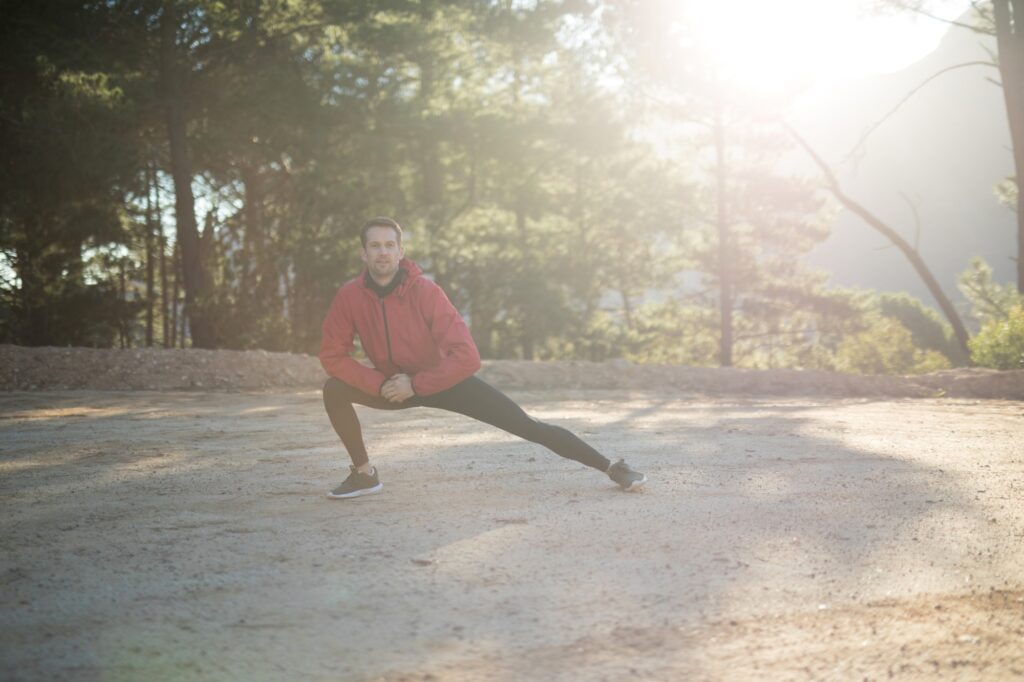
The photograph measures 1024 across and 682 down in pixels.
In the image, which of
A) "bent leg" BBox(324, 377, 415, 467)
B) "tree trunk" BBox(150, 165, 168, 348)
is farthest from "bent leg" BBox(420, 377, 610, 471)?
"tree trunk" BBox(150, 165, 168, 348)

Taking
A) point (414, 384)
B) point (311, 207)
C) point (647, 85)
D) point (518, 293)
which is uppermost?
point (647, 85)

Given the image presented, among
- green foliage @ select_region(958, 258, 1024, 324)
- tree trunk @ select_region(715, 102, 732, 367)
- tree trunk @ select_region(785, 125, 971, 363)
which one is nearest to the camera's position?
green foliage @ select_region(958, 258, 1024, 324)

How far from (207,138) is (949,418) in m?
16.7

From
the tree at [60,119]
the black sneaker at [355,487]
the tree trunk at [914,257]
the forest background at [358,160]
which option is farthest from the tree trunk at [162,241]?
the black sneaker at [355,487]

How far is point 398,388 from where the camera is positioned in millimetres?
5039

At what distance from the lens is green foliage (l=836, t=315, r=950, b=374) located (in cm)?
1766

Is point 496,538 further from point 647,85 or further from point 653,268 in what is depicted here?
point 653,268

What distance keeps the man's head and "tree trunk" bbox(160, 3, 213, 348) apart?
1341 centimetres

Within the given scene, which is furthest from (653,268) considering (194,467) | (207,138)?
(194,467)

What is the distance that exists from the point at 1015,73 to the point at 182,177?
53.4ft

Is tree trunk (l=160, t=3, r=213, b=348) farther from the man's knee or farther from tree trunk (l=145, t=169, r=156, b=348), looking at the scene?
the man's knee

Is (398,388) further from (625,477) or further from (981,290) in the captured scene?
(981,290)

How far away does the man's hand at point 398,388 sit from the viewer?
16.5 ft

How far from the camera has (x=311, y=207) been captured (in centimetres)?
2177
